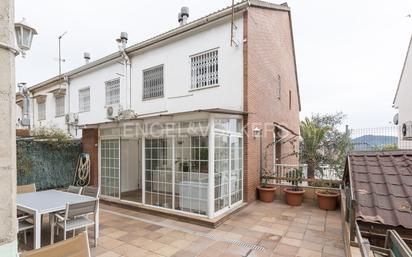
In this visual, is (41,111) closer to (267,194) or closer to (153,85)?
(153,85)

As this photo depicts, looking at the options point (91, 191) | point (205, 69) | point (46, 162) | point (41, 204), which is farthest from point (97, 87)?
point (41, 204)

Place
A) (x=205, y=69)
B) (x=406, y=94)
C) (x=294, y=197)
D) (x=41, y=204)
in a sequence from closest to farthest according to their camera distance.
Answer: (x=41, y=204) < (x=294, y=197) < (x=205, y=69) < (x=406, y=94)

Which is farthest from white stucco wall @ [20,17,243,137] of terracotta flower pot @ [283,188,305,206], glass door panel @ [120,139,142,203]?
terracotta flower pot @ [283,188,305,206]

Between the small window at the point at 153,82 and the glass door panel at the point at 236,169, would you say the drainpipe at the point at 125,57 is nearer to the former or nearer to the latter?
the small window at the point at 153,82

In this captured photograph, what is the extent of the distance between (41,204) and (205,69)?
23.8 feet

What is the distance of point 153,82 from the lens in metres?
11.4

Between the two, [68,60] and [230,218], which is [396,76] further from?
[68,60]

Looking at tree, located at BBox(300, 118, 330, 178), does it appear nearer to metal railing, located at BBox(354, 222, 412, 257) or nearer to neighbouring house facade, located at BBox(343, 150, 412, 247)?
neighbouring house facade, located at BBox(343, 150, 412, 247)

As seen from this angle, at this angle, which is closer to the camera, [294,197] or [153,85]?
[294,197]

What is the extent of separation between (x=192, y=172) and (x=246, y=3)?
654 centimetres

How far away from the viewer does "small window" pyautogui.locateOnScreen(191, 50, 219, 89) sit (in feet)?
30.8

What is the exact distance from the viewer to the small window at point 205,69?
9.40m

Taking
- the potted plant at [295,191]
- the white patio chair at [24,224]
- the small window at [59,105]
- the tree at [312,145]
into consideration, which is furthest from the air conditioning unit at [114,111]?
the tree at [312,145]

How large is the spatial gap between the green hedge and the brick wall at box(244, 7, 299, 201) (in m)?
8.87
